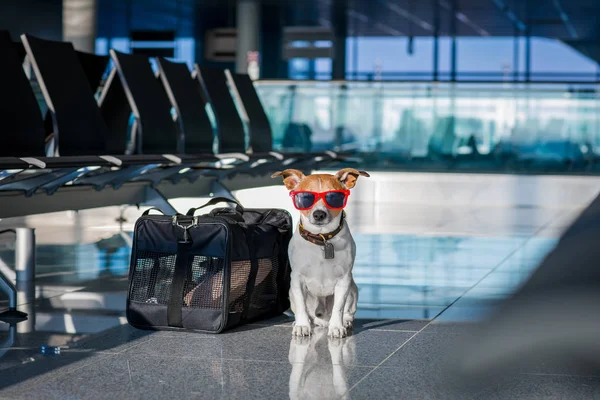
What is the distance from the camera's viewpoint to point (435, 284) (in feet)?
16.3

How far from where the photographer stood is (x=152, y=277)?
11.3 feet

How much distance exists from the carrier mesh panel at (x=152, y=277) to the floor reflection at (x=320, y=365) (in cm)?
53

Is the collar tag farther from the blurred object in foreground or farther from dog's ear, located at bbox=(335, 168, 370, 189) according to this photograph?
the blurred object in foreground

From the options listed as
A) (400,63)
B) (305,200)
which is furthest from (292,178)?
(400,63)

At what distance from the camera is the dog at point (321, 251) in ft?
10.6

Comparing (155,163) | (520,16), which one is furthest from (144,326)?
(520,16)

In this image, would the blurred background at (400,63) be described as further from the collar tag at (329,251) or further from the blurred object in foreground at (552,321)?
the blurred object in foreground at (552,321)

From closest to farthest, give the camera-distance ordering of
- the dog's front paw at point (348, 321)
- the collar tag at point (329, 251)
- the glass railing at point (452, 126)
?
the collar tag at point (329, 251) → the dog's front paw at point (348, 321) → the glass railing at point (452, 126)

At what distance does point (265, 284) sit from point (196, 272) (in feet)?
1.11

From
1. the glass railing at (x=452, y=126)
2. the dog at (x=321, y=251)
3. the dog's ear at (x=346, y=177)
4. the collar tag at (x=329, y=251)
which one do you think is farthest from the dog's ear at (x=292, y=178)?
the glass railing at (x=452, y=126)

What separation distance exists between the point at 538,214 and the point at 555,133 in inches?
111

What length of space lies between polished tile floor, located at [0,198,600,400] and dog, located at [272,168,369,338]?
0.37ft

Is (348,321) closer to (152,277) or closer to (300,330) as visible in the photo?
(300,330)

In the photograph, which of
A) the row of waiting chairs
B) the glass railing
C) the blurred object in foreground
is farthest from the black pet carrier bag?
the glass railing
